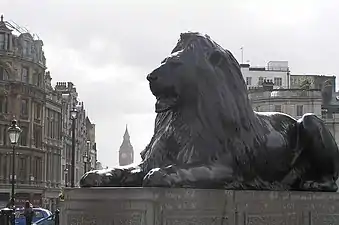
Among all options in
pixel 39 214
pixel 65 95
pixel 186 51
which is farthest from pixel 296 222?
pixel 65 95

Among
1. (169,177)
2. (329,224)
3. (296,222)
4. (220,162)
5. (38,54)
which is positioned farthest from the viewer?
(38,54)

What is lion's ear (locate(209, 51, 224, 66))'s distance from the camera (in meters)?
6.10

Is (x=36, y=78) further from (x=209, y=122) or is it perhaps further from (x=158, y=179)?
(x=158, y=179)

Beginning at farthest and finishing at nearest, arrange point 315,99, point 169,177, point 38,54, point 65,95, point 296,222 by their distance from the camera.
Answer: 1. point 65,95
2. point 38,54
3. point 315,99
4. point 296,222
5. point 169,177

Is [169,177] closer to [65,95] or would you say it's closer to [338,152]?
[338,152]

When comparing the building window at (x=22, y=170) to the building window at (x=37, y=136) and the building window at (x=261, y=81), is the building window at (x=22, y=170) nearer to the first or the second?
the building window at (x=37, y=136)

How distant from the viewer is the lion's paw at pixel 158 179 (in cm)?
507

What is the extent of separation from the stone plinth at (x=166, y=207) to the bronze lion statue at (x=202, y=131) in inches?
8.5

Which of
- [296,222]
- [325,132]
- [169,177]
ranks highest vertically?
[325,132]

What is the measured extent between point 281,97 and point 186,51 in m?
59.2

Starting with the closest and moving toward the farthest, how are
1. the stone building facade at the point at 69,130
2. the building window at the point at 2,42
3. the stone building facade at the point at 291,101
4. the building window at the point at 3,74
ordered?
the stone building facade at the point at 291,101 → the building window at the point at 3,74 → the building window at the point at 2,42 → the stone building facade at the point at 69,130

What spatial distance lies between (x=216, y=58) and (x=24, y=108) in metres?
69.9

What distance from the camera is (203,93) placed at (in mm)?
5902

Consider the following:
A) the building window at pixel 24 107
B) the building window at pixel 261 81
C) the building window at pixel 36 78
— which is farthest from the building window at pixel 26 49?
the building window at pixel 261 81
